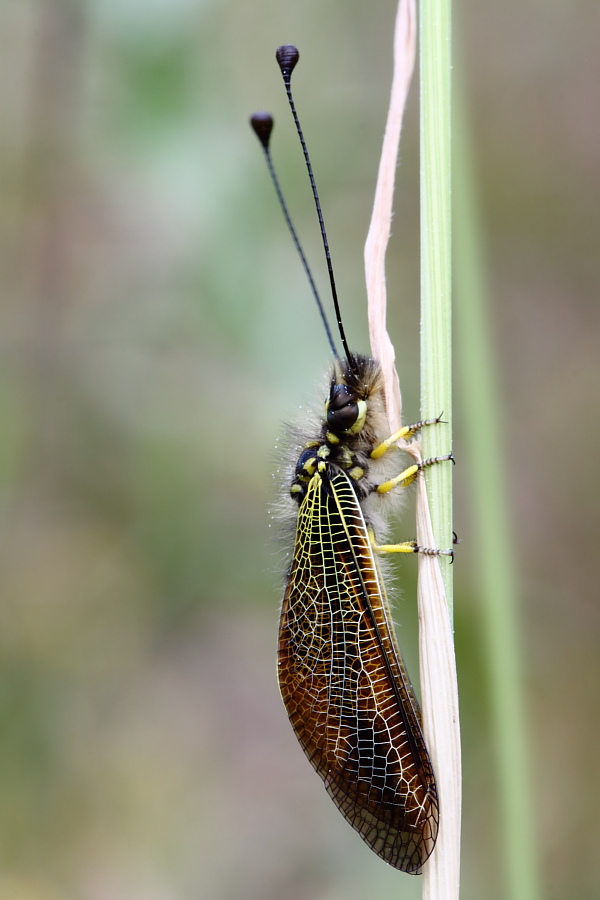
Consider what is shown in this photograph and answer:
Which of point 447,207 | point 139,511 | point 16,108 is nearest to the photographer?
point 447,207

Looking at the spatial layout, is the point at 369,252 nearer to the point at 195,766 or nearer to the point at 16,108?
the point at 16,108

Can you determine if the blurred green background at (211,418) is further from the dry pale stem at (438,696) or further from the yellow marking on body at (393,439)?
the dry pale stem at (438,696)

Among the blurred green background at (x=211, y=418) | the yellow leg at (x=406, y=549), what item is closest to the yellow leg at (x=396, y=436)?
the yellow leg at (x=406, y=549)

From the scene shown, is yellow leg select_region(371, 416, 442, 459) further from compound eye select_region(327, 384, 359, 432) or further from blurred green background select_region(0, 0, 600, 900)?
blurred green background select_region(0, 0, 600, 900)

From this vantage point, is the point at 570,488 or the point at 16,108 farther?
the point at 570,488

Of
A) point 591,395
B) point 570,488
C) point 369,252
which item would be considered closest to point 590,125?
point 591,395

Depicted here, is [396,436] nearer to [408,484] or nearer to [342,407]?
[408,484]
